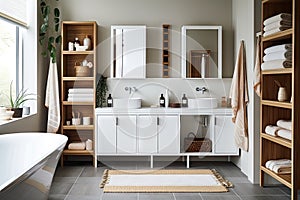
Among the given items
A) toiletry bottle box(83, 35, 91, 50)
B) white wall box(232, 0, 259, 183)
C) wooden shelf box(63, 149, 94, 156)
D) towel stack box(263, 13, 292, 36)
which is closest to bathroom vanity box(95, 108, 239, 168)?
wooden shelf box(63, 149, 94, 156)

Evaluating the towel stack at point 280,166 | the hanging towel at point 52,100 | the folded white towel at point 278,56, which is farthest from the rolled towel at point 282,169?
the hanging towel at point 52,100

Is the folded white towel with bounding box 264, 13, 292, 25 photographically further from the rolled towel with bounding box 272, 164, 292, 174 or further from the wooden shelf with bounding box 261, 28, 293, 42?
the rolled towel with bounding box 272, 164, 292, 174

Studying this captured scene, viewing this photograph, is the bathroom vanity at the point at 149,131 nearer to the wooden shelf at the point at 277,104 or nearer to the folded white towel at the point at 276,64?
the wooden shelf at the point at 277,104

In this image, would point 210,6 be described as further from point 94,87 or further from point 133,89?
point 94,87

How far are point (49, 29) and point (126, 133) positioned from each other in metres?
1.97

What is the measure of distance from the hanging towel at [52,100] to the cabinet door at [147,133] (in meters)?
1.19

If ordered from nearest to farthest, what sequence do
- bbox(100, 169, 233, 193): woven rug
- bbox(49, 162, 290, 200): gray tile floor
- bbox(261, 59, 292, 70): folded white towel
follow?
bbox(261, 59, 292, 70): folded white towel
bbox(49, 162, 290, 200): gray tile floor
bbox(100, 169, 233, 193): woven rug

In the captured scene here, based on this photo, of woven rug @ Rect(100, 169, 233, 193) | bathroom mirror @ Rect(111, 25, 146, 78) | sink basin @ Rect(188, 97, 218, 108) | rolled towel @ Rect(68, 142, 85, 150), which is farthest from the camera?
bathroom mirror @ Rect(111, 25, 146, 78)

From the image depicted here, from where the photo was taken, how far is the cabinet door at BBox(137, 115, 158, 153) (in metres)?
5.94

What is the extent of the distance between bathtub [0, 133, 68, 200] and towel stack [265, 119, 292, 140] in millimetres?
2225

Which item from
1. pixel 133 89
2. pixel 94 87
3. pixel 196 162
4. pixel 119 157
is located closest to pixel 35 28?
pixel 94 87

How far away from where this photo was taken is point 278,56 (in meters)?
4.41

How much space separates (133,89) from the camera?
6.39 m

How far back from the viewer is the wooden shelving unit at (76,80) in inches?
240
